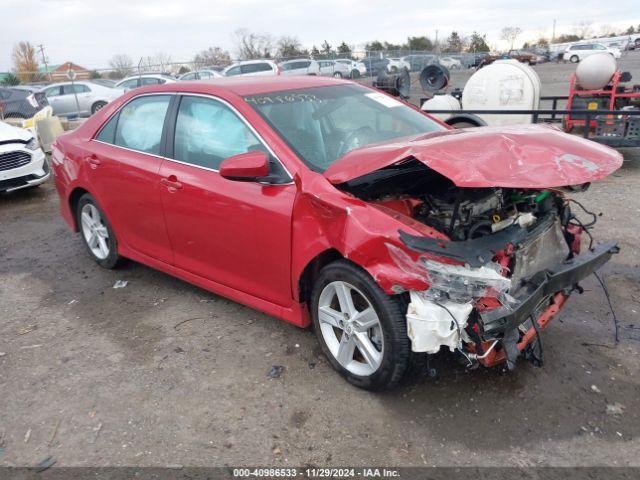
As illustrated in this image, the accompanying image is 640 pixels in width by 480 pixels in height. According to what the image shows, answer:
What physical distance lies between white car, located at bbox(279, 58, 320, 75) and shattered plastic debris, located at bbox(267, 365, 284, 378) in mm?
26249

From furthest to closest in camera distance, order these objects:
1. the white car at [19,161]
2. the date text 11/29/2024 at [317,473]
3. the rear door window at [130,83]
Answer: the rear door window at [130,83]
the white car at [19,161]
the date text 11/29/2024 at [317,473]

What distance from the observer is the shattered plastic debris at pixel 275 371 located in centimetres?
327

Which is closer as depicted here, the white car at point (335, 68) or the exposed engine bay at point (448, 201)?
the exposed engine bay at point (448, 201)

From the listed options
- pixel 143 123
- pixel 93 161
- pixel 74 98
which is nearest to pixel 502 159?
pixel 143 123

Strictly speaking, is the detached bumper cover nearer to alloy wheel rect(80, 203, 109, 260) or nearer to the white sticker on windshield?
the white sticker on windshield

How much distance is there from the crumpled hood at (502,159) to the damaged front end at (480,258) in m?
0.14

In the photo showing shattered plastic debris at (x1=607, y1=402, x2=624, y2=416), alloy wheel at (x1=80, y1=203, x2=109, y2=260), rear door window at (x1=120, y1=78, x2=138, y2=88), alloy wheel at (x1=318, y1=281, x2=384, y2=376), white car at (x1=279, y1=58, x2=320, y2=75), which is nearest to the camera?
shattered plastic debris at (x1=607, y1=402, x2=624, y2=416)

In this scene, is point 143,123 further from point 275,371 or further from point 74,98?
point 74,98

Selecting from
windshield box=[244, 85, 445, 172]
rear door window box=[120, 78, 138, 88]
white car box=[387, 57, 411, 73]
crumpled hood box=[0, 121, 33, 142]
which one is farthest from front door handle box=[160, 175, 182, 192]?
white car box=[387, 57, 411, 73]

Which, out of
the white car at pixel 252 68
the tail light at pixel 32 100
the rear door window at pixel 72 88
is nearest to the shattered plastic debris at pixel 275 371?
→ the tail light at pixel 32 100

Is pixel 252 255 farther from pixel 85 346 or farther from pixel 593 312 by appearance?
pixel 593 312

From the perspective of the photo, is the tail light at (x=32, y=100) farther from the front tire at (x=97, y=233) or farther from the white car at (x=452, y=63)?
the white car at (x=452, y=63)

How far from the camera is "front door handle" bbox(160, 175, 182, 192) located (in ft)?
12.2

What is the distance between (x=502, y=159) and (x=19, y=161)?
25.3ft
